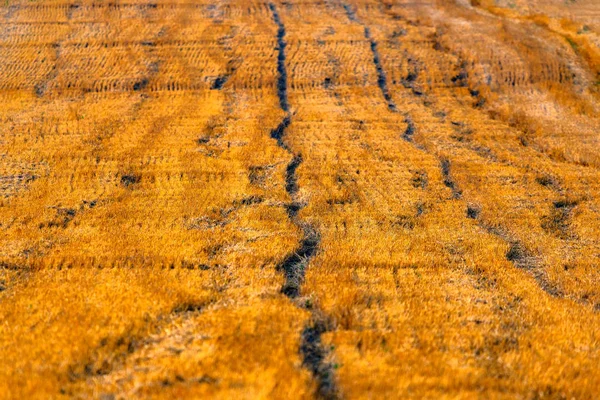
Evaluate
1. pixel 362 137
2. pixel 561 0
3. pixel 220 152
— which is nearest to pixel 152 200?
pixel 220 152

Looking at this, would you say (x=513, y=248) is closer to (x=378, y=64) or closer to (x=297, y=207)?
(x=297, y=207)

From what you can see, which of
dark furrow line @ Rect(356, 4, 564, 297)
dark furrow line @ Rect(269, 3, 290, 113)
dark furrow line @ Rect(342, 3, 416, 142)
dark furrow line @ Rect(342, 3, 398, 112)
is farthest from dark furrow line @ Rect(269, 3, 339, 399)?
dark furrow line @ Rect(342, 3, 398, 112)

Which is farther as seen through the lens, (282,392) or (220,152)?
(220,152)

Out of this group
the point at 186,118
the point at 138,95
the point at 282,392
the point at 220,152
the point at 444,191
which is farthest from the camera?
the point at 138,95

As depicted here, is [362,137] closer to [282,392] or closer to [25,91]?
[282,392]

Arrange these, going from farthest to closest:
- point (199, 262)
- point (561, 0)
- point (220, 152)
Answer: point (561, 0) < point (220, 152) < point (199, 262)

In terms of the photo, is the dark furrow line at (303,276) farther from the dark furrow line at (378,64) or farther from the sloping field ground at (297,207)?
the dark furrow line at (378,64)

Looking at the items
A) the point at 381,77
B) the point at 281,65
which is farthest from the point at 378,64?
the point at 281,65
